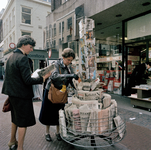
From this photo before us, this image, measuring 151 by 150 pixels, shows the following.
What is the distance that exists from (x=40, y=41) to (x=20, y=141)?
19.1m

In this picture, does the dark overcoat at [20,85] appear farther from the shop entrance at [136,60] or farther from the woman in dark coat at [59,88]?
the shop entrance at [136,60]

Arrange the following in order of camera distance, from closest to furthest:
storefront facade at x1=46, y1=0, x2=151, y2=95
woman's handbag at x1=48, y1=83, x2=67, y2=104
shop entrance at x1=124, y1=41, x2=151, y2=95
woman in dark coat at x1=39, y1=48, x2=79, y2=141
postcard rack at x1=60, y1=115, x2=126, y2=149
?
postcard rack at x1=60, y1=115, x2=126, y2=149, woman's handbag at x1=48, y1=83, x2=67, y2=104, woman in dark coat at x1=39, y1=48, x2=79, y2=141, shop entrance at x1=124, y1=41, x2=151, y2=95, storefront facade at x1=46, y1=0, x2=151, y2=95

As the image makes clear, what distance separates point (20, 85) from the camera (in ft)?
6.77

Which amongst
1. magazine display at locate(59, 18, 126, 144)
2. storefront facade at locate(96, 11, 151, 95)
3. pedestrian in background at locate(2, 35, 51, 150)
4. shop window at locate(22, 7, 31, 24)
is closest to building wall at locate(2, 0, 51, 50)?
shop window at locate(22, 7, 31, 24)

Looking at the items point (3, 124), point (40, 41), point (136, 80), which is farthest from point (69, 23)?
point (40, 41)

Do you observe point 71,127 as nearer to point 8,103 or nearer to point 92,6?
point 8,103

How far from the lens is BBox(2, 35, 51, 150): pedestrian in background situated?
6.67ft

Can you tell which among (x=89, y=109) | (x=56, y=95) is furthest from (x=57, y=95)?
(x=89, y=109)

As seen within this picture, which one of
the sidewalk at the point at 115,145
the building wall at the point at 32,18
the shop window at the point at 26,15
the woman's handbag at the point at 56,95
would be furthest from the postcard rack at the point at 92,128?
the shop window at the point at 26,15

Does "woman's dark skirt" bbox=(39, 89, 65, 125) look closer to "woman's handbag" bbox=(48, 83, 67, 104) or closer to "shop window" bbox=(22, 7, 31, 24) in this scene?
"woman's handbag" bbox=(48, 83, 67, 104)

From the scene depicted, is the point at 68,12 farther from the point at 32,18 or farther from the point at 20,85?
the point at 32,18

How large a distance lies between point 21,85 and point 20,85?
1 centimetres

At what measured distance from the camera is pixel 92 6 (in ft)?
21.7

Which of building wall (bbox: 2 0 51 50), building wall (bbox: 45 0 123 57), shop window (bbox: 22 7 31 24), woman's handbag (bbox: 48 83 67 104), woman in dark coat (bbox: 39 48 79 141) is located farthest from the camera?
shop window (bbox: 22 7 31 24)
